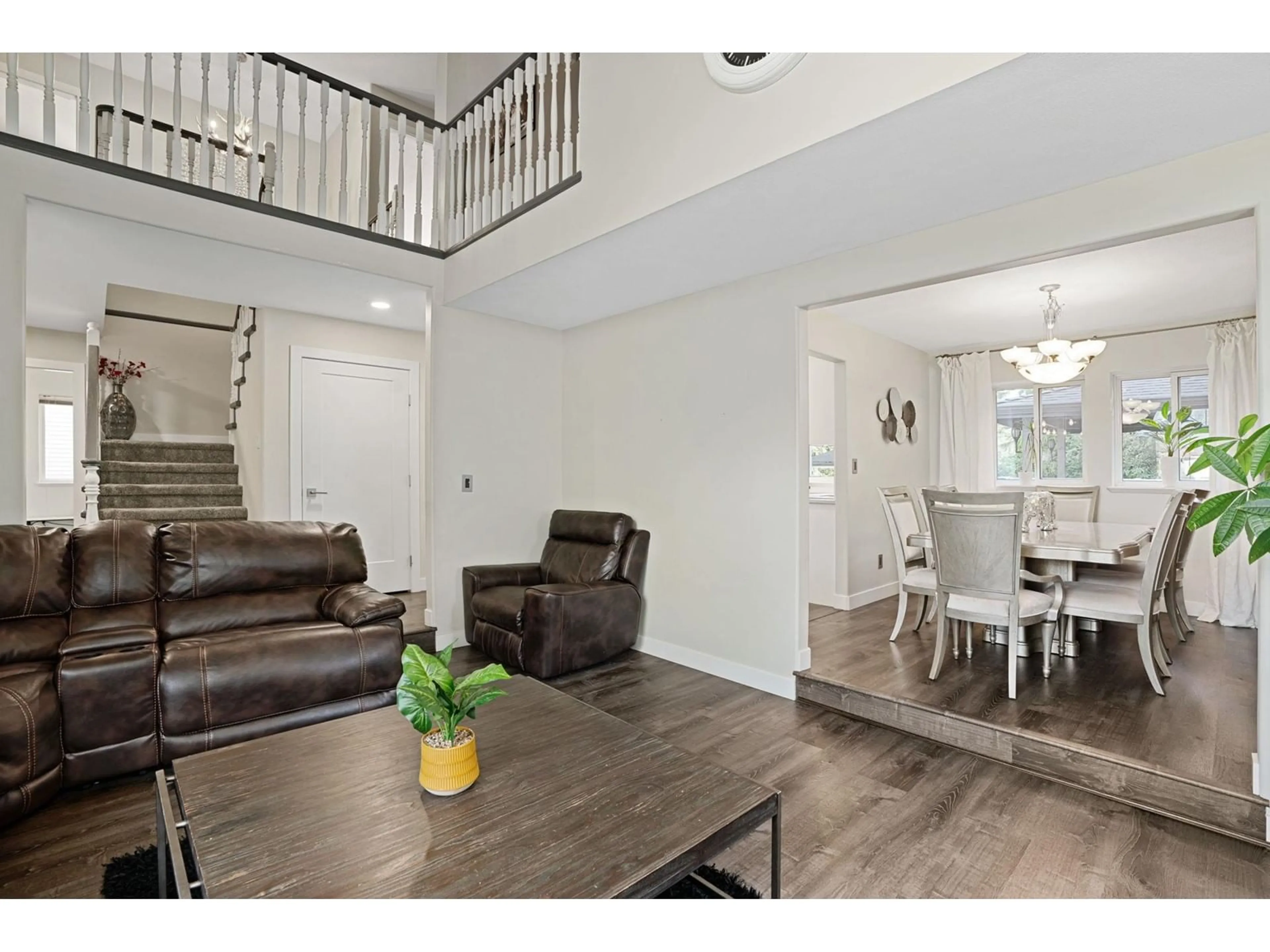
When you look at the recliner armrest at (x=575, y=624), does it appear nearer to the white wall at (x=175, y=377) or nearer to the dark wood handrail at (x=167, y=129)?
the dark wood handrail at (x=167, y=129)

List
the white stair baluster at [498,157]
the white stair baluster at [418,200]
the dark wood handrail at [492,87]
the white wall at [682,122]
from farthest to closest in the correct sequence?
the white stair baluster at [418,200]
the white stair baluster at [498,157]
the dark wood handrail at [492,87]
the white wall at [682,122]

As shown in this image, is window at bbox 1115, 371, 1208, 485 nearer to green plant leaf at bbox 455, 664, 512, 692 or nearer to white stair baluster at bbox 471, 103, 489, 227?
white stair baluster at bbox 471, 103, 489, 227

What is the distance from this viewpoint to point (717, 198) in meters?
2.44

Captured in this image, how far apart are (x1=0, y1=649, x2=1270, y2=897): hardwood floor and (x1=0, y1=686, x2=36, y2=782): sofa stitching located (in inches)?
7.4

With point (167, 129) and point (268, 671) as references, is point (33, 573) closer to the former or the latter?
point (268, 671)

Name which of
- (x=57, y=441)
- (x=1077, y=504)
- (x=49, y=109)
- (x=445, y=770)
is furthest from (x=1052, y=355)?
(x=57, y=441)

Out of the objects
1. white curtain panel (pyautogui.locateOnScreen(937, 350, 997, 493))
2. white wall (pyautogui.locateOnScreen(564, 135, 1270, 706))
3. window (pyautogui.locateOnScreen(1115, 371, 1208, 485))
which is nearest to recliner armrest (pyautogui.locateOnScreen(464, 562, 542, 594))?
white wall (pyautogui.locateOnScreen(564, 135, 1270, 706))

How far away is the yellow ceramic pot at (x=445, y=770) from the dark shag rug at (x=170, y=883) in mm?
637

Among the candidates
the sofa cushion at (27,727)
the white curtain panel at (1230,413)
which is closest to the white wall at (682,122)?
the sofa cushion at (27,727)

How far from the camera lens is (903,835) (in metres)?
1.97

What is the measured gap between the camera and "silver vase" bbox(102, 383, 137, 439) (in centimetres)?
543

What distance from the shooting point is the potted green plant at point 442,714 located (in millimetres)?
1396
